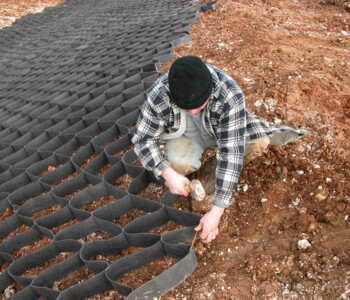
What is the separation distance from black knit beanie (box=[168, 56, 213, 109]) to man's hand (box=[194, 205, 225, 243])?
58cm

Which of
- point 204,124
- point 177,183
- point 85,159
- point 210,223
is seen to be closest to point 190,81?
point 204,124

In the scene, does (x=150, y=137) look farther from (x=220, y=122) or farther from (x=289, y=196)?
(x=289, y=196)

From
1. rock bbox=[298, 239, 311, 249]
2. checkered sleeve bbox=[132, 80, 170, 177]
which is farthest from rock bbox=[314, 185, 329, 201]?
checkered sleeve bbox=[132, 80, 170, 177]

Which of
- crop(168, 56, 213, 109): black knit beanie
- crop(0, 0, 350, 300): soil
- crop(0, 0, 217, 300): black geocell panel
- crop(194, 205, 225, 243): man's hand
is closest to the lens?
crop(168, 56, 213, 109): black knit beanie

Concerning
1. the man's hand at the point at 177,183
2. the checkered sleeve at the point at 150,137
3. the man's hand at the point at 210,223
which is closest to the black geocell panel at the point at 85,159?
the man's hand at the point at 210,223

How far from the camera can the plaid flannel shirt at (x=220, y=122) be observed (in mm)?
1688

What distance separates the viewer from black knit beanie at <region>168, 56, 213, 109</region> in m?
1.46

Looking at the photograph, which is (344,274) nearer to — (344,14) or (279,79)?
(279,79)

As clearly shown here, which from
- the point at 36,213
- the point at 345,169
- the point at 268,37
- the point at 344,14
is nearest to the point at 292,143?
the point at 345,169

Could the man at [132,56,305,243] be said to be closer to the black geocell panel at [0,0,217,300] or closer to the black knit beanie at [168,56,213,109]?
the black knit beanie at [168,56,213,109]

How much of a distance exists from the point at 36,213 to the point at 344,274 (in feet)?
6.83

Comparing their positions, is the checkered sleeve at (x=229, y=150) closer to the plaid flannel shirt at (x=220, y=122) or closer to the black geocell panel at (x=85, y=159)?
the plaid flannel shirt at (x=220, y=122)

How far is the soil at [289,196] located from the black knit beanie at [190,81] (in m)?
0.86

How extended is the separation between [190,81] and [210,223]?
738 millimetres
